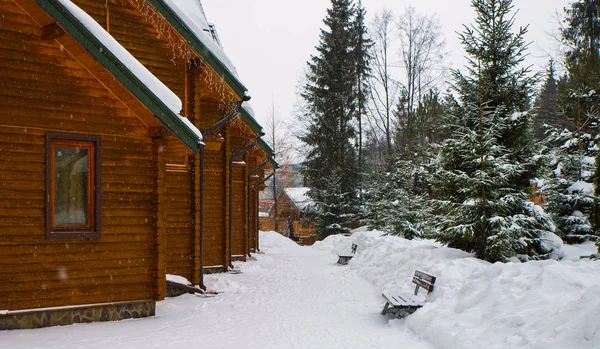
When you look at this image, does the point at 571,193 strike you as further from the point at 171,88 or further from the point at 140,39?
the point at 140,39

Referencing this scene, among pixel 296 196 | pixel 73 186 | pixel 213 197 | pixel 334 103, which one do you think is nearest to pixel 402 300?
pixel 73 186

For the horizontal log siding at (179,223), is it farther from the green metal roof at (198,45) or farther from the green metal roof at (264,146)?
the green metal roof at (264,146)

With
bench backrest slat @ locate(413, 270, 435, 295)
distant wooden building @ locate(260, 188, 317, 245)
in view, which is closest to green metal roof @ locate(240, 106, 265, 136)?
bench backrest slat @ locate(413, 270, 435, 295)

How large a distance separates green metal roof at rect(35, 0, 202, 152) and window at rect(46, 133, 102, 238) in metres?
1.19

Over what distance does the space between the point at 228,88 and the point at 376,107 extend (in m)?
23.9

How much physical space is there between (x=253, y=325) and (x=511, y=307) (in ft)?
13.8

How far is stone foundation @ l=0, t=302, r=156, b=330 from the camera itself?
295 inches

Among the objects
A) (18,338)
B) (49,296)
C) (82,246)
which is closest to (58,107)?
(82,246)

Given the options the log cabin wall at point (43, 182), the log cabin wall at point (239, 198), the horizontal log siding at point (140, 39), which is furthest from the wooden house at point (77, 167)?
the log cabin wall at point (239, 198)

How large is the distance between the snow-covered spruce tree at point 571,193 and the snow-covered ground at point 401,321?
6933mm

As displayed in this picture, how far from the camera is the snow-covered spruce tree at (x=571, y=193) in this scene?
52.2 ft

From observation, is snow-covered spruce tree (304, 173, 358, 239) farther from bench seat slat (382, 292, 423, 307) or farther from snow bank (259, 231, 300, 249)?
bench seat slat (382, 292, 423, 307)

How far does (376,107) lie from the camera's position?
35000 millimetres

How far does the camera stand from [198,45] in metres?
10.8
